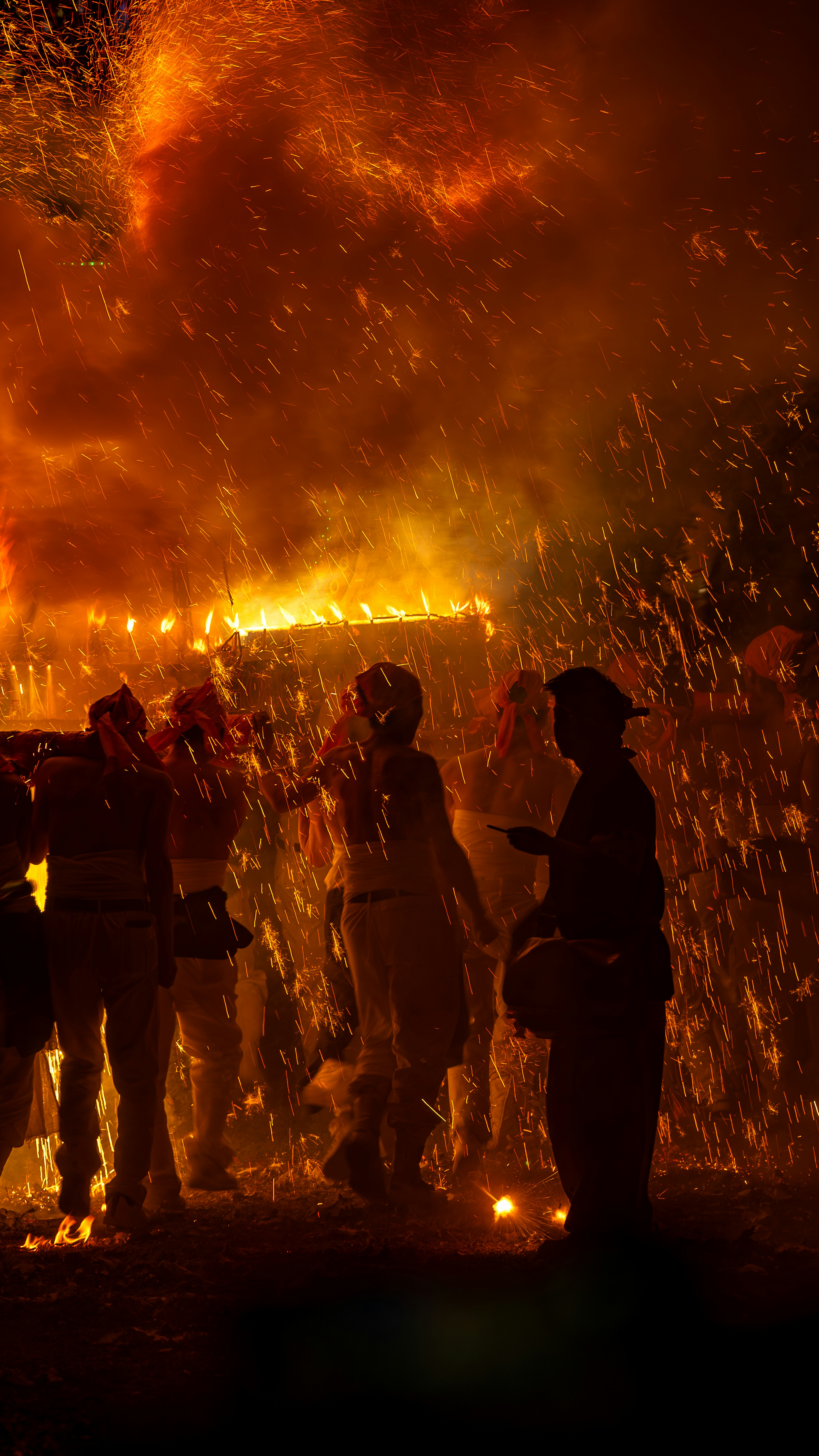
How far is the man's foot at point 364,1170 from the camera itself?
4785 millimetres

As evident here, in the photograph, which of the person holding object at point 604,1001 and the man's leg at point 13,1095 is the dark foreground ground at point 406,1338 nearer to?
the person holding object at point 604,1001

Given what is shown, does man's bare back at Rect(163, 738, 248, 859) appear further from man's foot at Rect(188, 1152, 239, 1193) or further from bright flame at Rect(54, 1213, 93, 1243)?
bright flame at Rect(54, 1213, 93, 1243)

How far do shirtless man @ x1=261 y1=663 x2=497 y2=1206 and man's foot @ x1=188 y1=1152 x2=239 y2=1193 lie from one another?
0.86 metres

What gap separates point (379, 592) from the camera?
12211mm

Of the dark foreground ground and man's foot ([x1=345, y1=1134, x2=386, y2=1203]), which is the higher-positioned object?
the dark foreground ground

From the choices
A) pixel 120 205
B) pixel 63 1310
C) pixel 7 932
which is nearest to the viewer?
pixel 63 1310

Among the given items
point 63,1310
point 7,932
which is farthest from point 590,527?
point 63,1310

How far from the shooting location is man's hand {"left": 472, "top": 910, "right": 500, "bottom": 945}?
17.0 feet

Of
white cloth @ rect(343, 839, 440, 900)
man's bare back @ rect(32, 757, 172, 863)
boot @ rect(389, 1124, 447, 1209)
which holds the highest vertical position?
man's bare back @ rect(32, 757, 172, 863)

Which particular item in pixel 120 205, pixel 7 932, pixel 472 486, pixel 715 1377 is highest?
pixel 120 205

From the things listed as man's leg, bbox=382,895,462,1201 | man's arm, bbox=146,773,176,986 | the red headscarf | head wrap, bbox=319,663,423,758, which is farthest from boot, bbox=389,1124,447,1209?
the red headscarf

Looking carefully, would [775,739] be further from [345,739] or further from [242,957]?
[242,957]

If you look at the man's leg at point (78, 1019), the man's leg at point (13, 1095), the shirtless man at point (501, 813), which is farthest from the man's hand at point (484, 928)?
the man's leg at point (13, 1095)

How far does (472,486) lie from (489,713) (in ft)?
18.6
